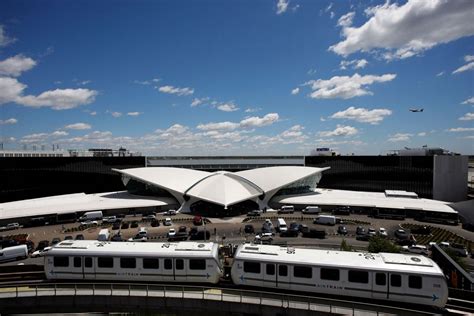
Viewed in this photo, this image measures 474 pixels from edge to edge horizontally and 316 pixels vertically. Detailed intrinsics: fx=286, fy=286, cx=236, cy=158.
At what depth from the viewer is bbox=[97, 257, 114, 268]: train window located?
58.5ft

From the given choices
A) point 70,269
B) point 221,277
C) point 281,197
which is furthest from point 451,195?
point 70,269

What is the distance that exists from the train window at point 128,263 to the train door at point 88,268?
1957 mm

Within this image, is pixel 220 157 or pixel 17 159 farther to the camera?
pixel 220 157

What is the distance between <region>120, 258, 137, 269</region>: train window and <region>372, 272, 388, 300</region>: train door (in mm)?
13734

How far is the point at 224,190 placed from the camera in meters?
48.9

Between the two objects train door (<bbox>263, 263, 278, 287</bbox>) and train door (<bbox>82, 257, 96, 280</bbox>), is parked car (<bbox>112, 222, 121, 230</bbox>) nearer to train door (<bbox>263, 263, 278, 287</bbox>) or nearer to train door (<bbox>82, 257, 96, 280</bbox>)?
train door (<bbox>82, 257, 96, 280</bbox>)

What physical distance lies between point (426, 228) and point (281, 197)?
78.8 feet

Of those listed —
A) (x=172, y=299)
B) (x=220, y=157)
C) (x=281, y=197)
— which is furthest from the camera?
(x=220, y=157)

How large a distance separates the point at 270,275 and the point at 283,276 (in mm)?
733

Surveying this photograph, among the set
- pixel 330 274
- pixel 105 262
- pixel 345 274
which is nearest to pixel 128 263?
pixel 105 262

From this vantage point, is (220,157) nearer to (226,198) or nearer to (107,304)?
(226,198)

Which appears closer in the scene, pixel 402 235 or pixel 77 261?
pixel 77 261

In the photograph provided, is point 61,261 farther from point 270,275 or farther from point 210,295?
point 270,275

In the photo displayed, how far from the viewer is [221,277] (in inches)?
721
